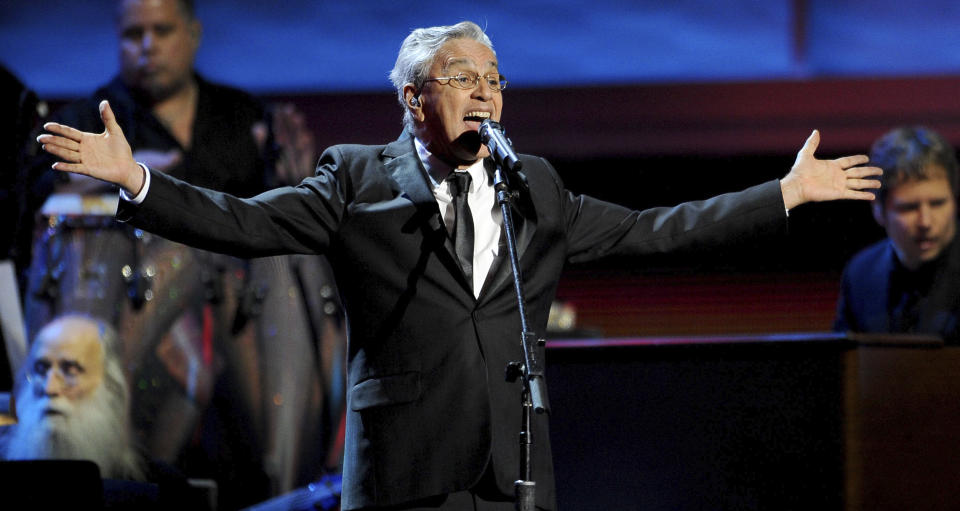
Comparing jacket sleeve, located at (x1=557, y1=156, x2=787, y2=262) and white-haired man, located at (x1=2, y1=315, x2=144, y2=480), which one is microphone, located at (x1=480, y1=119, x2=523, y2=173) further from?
white-haired man, located at (x1=2, y1=315, x2=144, y2=480)

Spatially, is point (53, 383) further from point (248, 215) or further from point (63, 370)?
point (248, 215)

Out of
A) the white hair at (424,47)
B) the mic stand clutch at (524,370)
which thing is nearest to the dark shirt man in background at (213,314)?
the white hair at (424,47)

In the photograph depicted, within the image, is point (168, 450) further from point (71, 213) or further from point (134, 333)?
point (71, 213)

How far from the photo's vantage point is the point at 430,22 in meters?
5.52

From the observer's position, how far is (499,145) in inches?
80.8

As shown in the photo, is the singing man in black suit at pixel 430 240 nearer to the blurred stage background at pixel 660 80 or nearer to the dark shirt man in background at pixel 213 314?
the dark shirt man in background at pixel 213 314

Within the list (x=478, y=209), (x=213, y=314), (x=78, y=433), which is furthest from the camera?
(x=213, y=314)

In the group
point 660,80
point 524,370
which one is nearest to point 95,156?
point 524,370

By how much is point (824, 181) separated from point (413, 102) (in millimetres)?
→ 902

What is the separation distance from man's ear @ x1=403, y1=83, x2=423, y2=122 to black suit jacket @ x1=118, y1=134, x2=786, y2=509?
0.12 metres

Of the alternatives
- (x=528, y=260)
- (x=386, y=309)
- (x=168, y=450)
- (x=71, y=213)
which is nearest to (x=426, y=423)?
(x=386, y=309)

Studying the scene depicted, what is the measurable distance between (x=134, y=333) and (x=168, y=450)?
1.47ft

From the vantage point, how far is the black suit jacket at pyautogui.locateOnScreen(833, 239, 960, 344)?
4.20 m

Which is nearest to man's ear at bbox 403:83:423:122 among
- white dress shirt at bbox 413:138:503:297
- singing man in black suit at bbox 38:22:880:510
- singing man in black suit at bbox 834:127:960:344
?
singing man in black suit at bbox 38:22:880:510
